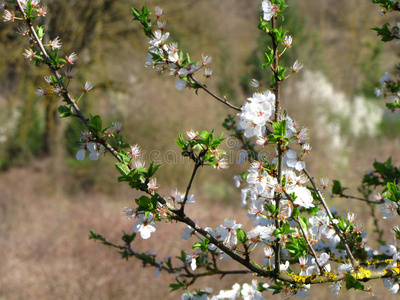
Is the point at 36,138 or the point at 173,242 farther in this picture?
the point at 36,138

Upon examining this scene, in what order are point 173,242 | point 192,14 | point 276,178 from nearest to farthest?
point 276,178
point 173,242
point 192,14

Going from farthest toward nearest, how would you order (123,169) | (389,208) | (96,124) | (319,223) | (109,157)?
(109,157) < (319,223) < (389,208) < (96,124) < (123,169)

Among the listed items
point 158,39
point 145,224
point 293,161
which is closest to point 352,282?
point 293,161

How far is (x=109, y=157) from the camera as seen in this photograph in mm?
10336

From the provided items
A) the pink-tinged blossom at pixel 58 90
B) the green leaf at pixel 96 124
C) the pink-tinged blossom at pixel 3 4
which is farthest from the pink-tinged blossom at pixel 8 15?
the green leaf at pixel 96 124

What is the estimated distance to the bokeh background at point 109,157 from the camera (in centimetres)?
556

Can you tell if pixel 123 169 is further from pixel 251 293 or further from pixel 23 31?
pixel 251 293

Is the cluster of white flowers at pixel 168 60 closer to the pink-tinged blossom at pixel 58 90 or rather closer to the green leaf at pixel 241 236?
the pink-tinged blossom at pixel 58 90

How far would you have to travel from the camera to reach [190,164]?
33.3 feet

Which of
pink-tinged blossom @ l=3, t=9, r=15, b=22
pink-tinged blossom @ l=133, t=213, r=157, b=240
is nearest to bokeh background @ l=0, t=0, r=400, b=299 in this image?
pink-tinged blossom @ l=133, t=213, r=157, b=240

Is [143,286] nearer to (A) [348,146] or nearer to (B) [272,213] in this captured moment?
(B) [272,213]

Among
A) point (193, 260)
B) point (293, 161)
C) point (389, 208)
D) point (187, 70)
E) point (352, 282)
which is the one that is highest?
point (187, 70)

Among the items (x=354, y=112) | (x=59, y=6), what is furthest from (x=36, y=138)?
(x=354, y=112)

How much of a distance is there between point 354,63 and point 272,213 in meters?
22.2
